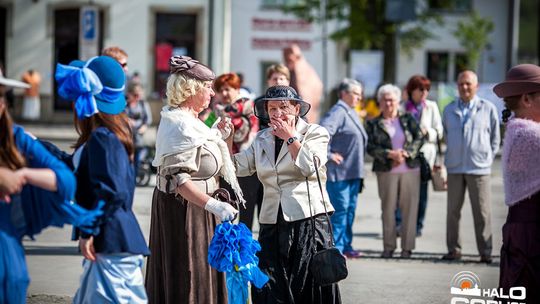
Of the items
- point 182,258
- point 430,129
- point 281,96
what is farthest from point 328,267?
point 430,129

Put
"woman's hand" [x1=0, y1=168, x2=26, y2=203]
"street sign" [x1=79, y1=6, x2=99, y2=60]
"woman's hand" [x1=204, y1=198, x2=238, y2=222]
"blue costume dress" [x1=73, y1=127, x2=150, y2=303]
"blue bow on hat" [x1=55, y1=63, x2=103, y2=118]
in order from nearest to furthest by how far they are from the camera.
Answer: "woman's hand" [x1=0, y1=168, x2=26, y2=203], "blue costume dress" [x1=73, y1=127, x2=150, y2=303], "blue bow on hat" [x1=55, y1=63, x2=103, y2=118], "woman's hand" [x1=204, y1=198, x2=238, y2=222], "street sign" [x1=79, y1=6, x2=99, y2=60]

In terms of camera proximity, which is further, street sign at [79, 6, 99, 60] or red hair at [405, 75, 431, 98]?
street sign at [79, 6, 99, 60]

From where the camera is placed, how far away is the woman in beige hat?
6.05 meters

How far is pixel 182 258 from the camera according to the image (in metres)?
6.96

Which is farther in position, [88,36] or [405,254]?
[88,36]

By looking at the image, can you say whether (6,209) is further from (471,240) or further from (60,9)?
(60,9)

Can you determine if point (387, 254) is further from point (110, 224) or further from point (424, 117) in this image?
point (110, 224)

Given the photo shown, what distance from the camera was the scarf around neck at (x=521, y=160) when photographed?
19.8 ft

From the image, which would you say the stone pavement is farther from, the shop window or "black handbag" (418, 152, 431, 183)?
the shop window

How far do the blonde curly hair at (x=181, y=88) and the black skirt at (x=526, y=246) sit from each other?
86.3 inches

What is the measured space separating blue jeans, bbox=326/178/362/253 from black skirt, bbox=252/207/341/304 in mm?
3995

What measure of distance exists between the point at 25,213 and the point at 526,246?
2.80 m

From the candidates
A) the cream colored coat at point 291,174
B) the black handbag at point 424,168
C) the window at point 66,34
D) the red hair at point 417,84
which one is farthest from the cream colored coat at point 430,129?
the window at point 66,34

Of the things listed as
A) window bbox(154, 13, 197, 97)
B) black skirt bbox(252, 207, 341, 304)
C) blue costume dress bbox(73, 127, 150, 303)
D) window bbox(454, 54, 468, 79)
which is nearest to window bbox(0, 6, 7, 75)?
window bbox(154, 13, 197, 97)
